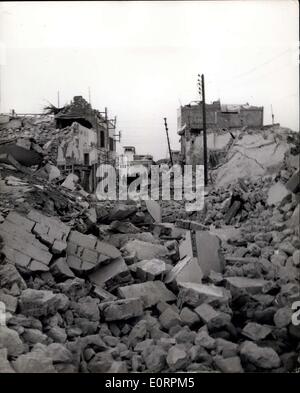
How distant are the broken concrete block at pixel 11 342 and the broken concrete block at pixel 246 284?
8.65ft

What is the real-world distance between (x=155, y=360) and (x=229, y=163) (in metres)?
11.1

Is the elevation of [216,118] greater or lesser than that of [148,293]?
greater

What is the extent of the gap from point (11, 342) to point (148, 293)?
1.81m

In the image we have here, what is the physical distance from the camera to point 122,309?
4.23 meters

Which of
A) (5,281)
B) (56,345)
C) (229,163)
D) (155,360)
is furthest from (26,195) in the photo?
(229,163)

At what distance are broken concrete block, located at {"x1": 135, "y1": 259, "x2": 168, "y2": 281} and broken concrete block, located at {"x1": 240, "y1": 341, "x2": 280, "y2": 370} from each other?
1662 mm

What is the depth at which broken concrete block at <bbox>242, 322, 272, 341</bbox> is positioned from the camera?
401cm

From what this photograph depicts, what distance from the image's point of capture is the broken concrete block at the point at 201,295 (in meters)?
4.39

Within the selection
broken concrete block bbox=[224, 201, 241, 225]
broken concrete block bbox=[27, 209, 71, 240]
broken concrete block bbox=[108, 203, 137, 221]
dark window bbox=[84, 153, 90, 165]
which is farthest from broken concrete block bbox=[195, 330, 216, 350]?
dark window bbox=[84, 153, 90, 165]

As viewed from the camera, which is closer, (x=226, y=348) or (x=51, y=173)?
(x=226, y=348)

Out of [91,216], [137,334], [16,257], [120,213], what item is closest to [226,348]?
[137,334]

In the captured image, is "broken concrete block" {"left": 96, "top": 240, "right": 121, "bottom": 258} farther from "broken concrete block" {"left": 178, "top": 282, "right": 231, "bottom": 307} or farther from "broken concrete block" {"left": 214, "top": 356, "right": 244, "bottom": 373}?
"broken concrete block" {"left": 214, "top": 356, "right": 244, "bottom": 373}

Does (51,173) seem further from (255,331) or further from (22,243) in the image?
(255,331)

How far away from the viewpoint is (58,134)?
19.2 metres
